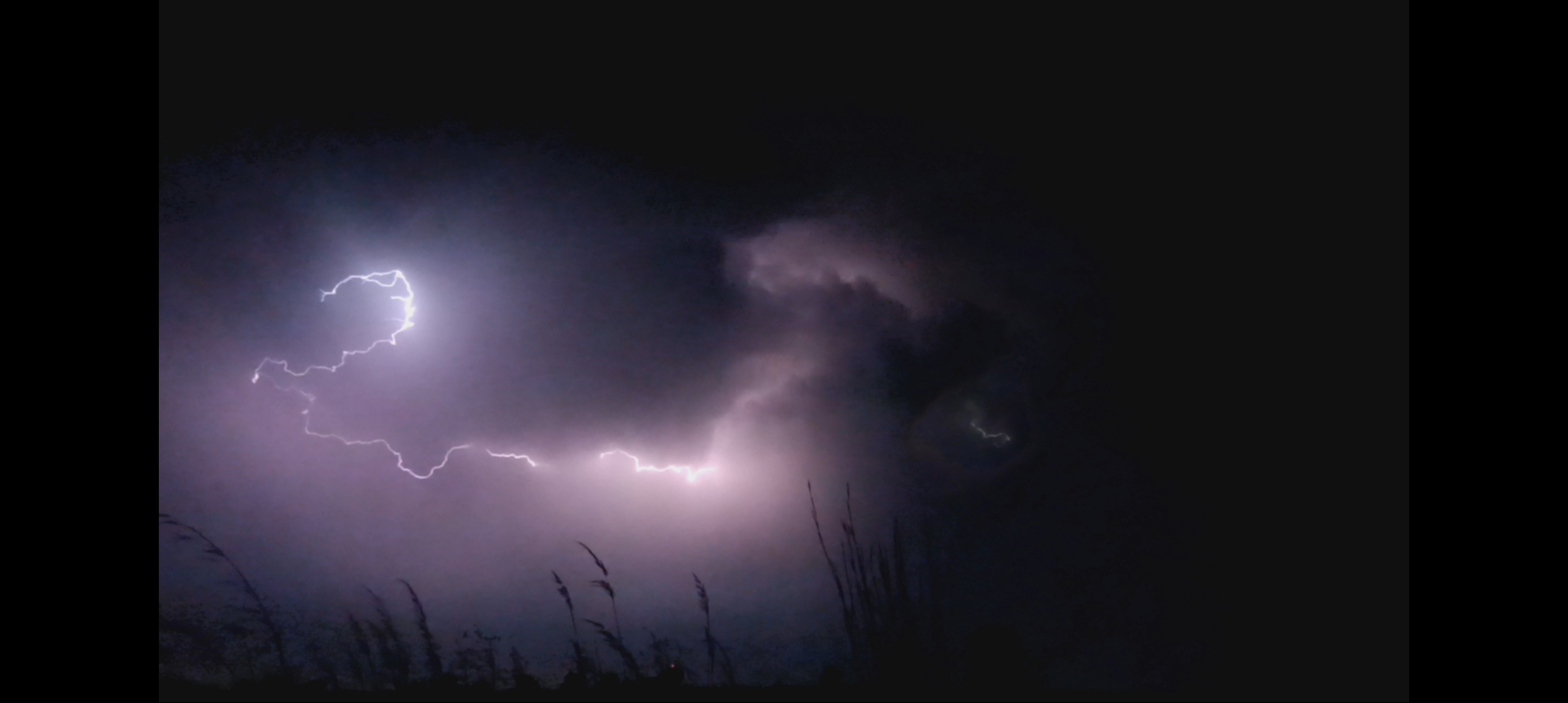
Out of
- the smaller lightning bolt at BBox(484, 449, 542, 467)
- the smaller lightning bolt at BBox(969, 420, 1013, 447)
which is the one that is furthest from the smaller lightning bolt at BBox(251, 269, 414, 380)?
the smaller lightning bolt at BBox(969, 420, 1013, 447)

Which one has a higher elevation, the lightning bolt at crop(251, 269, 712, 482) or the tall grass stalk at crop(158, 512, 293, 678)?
the lightning bolt at crop(251, 269, 712, 482)

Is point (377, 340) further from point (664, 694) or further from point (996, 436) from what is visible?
point (996, 436)

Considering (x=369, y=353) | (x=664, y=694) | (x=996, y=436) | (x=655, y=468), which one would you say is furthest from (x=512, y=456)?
(x=996, y=436)

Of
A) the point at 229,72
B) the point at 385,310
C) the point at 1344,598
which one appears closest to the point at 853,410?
the point at 385,310

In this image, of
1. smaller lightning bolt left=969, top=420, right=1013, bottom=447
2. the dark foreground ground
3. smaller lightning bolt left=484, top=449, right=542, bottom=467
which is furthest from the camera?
smaller lightning bolt left=969, top=420, right=1013, bottom=447

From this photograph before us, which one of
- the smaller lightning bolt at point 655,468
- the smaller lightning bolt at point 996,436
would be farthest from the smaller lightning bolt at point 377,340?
the smaller lightning bolt at point 996,436

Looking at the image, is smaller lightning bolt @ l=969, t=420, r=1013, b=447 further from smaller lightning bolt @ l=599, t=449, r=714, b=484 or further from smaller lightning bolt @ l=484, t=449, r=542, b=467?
smaller lightning bolt @ l=484, t=449, r=542, b=467

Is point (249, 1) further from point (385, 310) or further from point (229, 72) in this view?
point (385, 310)
